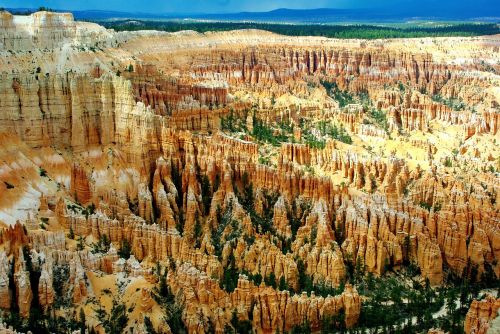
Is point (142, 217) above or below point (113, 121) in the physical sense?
below

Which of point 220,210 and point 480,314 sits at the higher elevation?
point 480,314

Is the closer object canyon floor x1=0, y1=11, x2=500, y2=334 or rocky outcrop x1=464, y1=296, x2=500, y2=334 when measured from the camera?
rocky outcrop x1=464, y1=296, x2=500, y2=334

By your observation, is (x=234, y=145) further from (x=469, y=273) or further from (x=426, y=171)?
(x=469, y=273)

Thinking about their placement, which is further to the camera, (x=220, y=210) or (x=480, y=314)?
(x=220, y=210)

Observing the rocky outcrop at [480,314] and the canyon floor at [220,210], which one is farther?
the canyon floor at [220,210]

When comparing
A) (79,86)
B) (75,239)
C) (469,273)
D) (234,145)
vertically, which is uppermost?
(79,86)

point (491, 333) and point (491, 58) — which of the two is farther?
point (491, 58)

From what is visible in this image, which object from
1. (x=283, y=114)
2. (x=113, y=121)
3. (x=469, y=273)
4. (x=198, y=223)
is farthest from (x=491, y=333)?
(x=283, y=114)

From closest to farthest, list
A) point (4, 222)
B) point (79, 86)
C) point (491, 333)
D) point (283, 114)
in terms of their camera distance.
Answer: point (491, 333) < point (4, 222) < point (79, 86) < point (283, 114)
